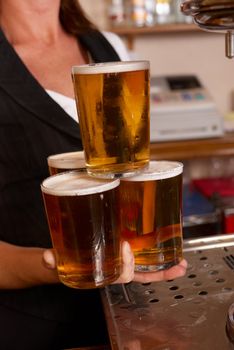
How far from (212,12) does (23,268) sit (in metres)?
0.49

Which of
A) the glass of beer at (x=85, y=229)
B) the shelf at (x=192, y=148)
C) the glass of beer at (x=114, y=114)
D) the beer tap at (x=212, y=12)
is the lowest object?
the shelf at (x=192, y=148)

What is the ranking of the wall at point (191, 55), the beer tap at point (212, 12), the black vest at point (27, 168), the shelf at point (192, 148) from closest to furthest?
1. the beer tap at point (212, 12)
2. the black vest at point (27, 168)
3. the shelf at point (192, 148)
4. the wall at point (191, 55)

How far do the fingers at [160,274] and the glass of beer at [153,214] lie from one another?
2 centimetres

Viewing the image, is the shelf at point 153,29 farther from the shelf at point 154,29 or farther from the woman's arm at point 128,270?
the woman's arm at point 128,270

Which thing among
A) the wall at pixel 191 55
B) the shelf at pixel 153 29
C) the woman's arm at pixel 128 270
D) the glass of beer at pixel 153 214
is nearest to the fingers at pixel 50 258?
the woman's arm at pixel 128 270

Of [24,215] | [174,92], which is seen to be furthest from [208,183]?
[24,215]

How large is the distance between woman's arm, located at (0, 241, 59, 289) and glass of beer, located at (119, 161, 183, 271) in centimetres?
15

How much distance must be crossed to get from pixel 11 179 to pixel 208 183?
1431mm

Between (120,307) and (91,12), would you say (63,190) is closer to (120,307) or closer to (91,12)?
(120,307)

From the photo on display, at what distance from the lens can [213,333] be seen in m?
0.72

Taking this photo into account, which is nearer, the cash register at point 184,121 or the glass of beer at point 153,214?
the glass of beer at point 153,214

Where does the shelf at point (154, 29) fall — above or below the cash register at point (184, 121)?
above

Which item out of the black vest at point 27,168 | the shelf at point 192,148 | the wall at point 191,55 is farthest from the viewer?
the wall at point 191,55

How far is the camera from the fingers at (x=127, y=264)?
2.37 feet
